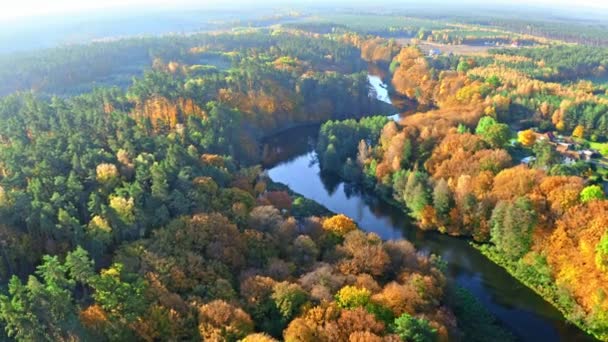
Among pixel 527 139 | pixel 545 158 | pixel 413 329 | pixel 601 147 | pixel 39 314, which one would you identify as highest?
pixel 39 314

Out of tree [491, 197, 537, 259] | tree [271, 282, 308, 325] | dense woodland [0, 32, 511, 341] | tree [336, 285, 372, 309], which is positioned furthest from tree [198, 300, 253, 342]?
tree [491, 197, 537, 259]

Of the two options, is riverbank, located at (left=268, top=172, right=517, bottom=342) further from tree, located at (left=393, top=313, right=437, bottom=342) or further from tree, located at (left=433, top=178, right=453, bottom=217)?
tree, located at (left=433, top=178, right=453, bottom=217)

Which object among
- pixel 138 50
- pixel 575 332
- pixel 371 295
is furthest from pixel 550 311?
pixel 138 50

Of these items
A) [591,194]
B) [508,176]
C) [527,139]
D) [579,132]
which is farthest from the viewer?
[579,132]

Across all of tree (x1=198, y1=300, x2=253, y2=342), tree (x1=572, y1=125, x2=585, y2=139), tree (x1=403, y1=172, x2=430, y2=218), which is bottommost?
tree (x1=403, y1=172, x2=430, y2=218)

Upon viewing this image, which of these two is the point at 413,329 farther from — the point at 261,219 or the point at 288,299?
the point at 261,219

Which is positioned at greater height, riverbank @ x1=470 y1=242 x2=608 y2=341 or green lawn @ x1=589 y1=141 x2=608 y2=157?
green lawn @ x1=589 y1=141 x2=608 y2=157

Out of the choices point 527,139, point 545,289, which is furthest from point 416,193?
point 527,139
